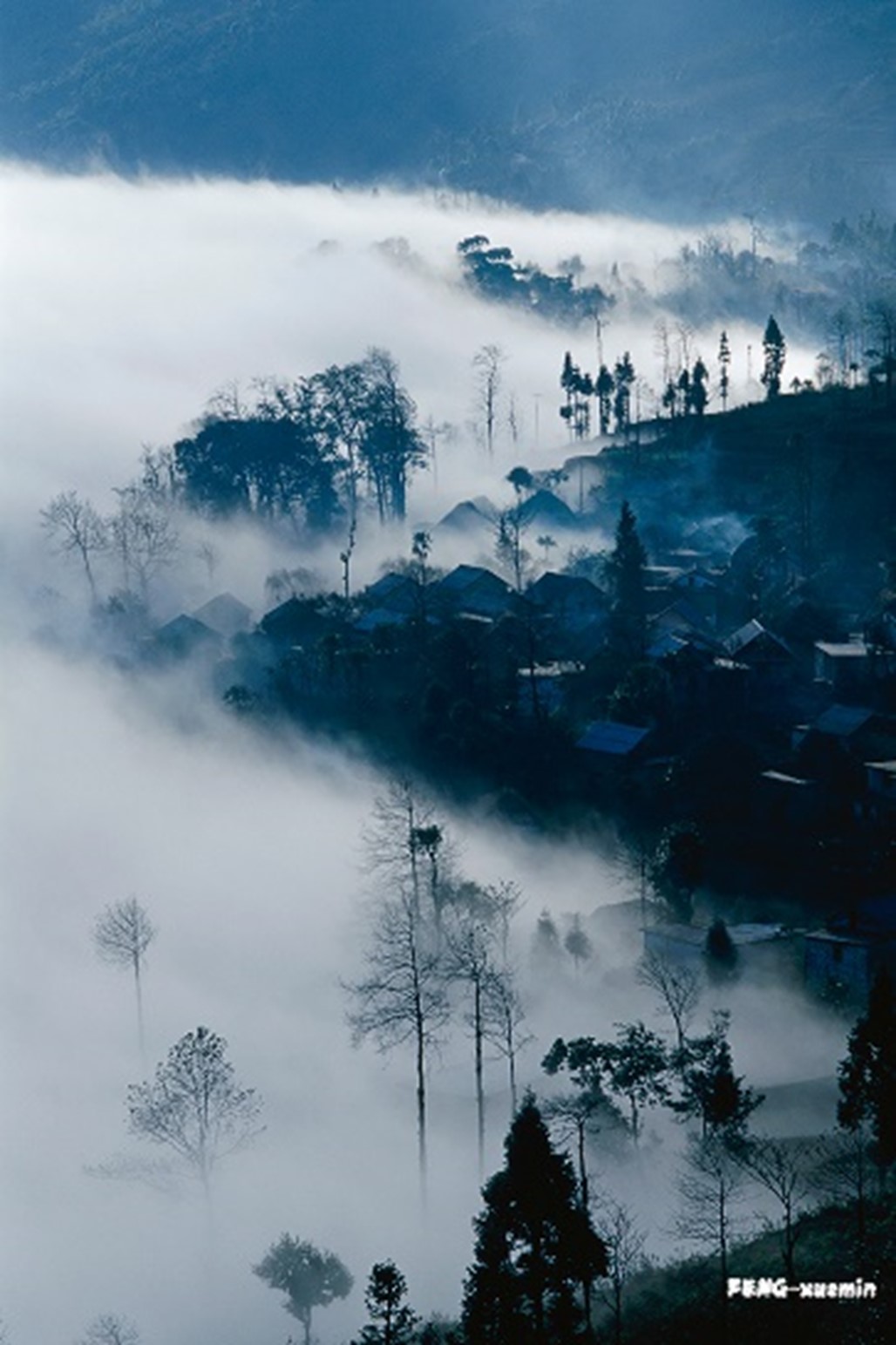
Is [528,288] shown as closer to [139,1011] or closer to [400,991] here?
[139,1011]

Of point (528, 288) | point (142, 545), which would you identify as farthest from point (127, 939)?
point (528, 288)

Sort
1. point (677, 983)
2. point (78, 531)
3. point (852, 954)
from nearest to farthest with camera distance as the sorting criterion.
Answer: point (677, 983), point (852, 954), point (78, 531)

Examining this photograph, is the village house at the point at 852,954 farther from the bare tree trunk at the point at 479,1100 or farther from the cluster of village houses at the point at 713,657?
the bare tree trunk at the point at 479,1100

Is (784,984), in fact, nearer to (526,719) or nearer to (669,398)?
(526,719)

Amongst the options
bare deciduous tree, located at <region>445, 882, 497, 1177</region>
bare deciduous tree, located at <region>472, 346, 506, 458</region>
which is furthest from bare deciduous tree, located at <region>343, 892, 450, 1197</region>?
bare deciduous tree, located at <region>472, 346, 506, 458</region>

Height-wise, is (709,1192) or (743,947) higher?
(743,947)

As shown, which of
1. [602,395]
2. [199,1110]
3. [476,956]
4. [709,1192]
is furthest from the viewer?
[602,395]

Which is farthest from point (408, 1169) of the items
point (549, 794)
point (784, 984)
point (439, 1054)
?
point (549, 794)
